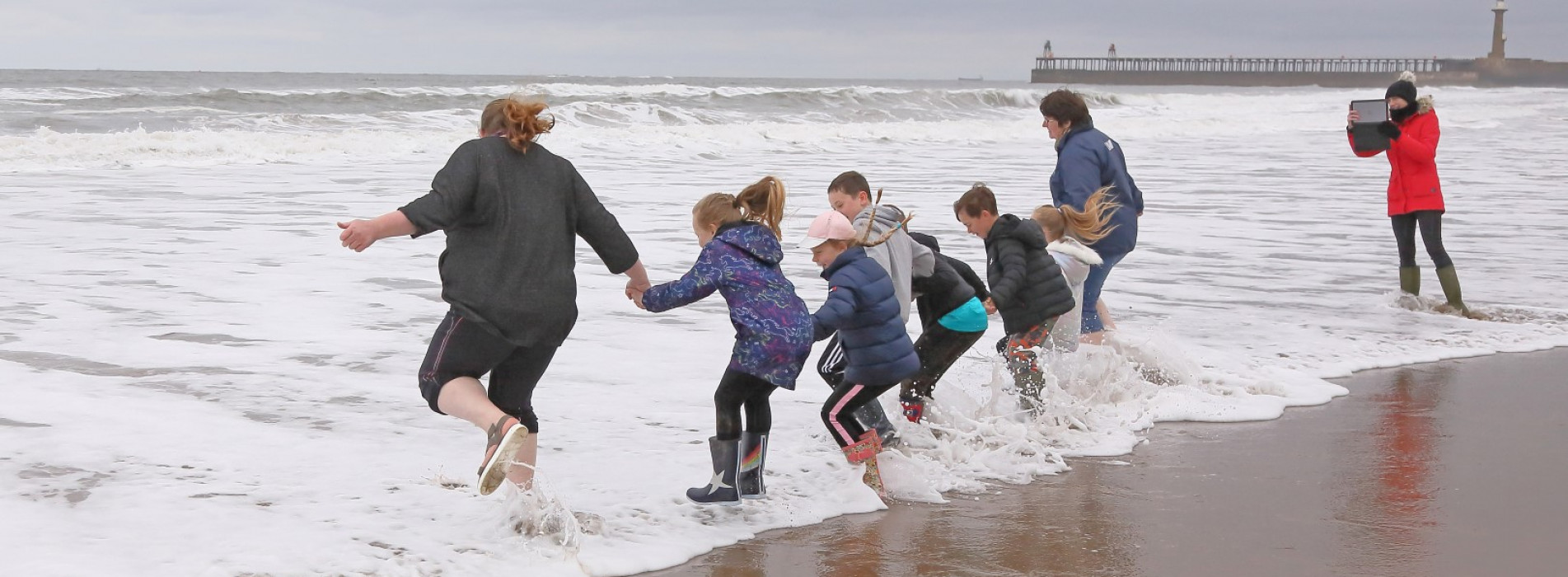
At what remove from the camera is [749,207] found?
14.6 ft

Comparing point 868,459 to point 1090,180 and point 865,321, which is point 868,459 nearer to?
point 865,321

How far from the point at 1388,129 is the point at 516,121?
6858 millimetres

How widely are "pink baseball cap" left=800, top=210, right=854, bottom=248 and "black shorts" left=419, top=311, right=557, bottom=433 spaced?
0.98m

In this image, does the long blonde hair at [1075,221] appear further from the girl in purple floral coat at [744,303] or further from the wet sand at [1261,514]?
the girl in purple floral coat at [744,303]

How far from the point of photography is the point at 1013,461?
520 centimetres

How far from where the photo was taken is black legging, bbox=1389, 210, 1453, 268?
8.96m

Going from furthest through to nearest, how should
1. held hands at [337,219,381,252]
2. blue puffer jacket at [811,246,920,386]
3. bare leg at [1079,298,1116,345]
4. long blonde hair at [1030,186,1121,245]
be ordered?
bare leg at [1079,298,1116,345]
long blonde hair at [1030,186,1121,245]
blue puffer jacket at [811,246,920,386]
held hands at [337,219,381,252]

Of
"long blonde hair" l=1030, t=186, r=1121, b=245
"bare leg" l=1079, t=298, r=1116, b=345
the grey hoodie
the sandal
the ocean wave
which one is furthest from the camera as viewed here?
the ocean wave

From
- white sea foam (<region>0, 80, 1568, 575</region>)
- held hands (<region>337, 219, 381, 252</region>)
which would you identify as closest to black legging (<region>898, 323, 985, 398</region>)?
white sea foam (<region>0, 80, 1568, 575</region>)

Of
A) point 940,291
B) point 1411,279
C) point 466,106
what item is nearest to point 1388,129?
point 1411,279

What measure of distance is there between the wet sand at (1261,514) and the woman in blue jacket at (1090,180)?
88 centimetres

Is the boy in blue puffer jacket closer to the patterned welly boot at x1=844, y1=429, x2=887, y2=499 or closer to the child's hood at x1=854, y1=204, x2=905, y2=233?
the patterned welly boot at x1=844, y1=429, x2=887, y2=499

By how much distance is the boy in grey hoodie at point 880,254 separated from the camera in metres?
5.00

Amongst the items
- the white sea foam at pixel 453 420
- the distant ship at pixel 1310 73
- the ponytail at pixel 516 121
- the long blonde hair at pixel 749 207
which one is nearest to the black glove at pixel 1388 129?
the white sea foam at pixel 453 420
